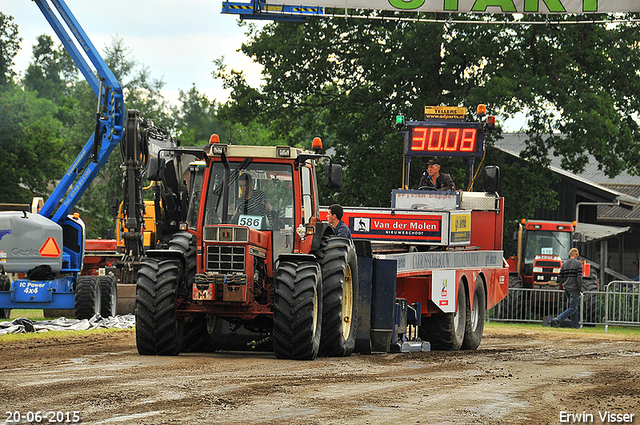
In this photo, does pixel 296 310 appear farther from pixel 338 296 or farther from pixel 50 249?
pixel 50 249

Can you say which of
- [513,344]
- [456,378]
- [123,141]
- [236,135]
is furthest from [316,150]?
[236,135]

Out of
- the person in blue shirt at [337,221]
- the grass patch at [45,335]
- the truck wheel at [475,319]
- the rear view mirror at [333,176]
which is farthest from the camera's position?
the truck wheel at [475,319]

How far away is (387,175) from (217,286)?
71.9 feet

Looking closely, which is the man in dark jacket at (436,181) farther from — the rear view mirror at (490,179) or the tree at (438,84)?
the tree at (438,84)

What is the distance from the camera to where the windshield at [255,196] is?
12.0m

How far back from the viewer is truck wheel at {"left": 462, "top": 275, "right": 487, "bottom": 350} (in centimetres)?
1638

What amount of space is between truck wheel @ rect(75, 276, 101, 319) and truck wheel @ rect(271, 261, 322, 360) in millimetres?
9251

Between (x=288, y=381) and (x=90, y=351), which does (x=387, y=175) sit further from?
(x=288, y=381)

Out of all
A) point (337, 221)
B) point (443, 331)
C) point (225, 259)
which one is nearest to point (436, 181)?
point (443, 331)

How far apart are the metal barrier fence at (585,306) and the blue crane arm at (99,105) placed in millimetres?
12528

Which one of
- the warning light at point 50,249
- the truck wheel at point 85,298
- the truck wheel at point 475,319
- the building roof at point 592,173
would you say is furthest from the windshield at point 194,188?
the building roof at point 592,173

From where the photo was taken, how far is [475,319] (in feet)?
55.4

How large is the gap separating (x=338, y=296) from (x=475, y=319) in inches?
223

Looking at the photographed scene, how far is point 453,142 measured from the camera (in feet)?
63.1
